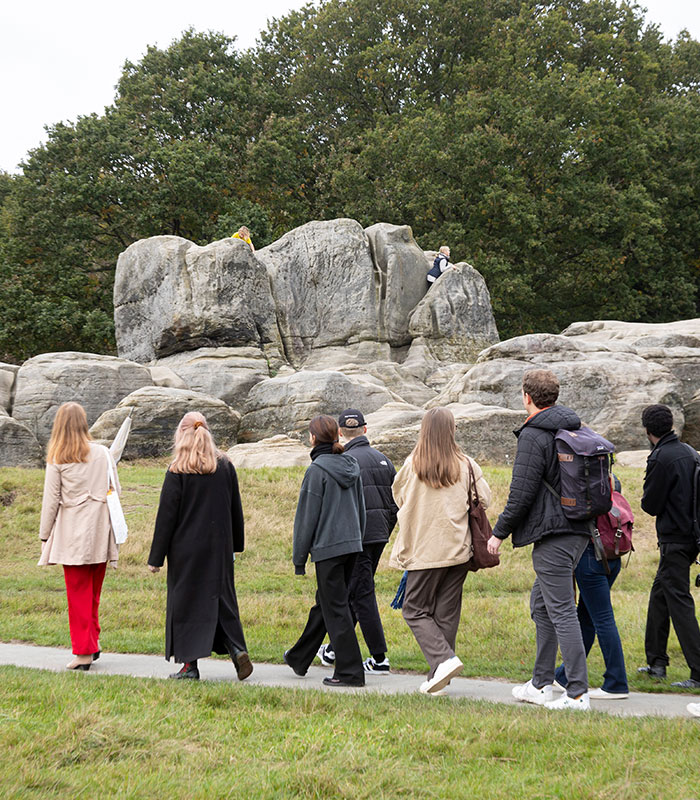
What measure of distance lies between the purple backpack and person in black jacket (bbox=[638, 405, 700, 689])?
112cm

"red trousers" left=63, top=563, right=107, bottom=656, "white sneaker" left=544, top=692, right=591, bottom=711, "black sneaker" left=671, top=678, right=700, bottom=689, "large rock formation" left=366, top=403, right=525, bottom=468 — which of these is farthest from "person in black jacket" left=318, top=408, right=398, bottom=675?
"large rock formation" left=366, top=403, right=525, bottom=468

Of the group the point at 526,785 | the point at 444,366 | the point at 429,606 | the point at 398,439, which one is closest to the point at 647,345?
the point at 444,366

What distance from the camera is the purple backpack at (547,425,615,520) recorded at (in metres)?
5.58

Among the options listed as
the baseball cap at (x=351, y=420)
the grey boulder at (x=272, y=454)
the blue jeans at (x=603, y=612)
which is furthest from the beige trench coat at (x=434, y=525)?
the grey boulder at (x=272, y=454)

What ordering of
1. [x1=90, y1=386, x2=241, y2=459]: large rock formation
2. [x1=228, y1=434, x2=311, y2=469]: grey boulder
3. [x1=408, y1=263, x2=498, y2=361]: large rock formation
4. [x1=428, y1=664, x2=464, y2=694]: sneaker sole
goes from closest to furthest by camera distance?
1. [x1=428, y1=664, x2=464, y2=694]: sneaker sole
2. [x1=228, y1=434, x2=311, y2=469]: grey boulder
3. [x1=90, y1=386, x2=241, y2=459]: large rock formation
4. [x1=408, y1=263, x2=498, y2=361]: large rock formation

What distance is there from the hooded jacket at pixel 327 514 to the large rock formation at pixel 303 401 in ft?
46.5

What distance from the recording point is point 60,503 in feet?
23.4

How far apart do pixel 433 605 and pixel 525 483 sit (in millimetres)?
1246

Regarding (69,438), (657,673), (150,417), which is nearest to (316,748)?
(657,673)

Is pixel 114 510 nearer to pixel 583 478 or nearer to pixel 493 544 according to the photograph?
pixel 493 544

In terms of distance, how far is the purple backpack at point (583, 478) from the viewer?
5.58 metres

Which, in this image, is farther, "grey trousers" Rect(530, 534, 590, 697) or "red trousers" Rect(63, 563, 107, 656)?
"red trousers" Rect(63, 563, 107, 656)

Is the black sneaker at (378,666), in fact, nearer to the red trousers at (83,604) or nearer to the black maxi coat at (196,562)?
the black maxi coat at (196,562)

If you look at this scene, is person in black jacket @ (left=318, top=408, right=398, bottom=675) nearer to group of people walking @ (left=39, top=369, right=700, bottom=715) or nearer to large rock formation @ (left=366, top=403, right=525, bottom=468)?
group of people walking @ (left=39, top=369, right=700, bottom=715)
